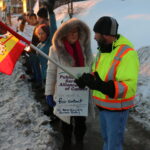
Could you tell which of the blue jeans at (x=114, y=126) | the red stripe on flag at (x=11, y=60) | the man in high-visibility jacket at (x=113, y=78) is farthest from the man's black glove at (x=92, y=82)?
the red stripe on flag at (x=11, y=60)

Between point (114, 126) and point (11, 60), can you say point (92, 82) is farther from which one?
point (11, 60)

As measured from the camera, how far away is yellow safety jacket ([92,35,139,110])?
238 cm

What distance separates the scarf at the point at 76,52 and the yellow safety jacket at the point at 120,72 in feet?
2.33

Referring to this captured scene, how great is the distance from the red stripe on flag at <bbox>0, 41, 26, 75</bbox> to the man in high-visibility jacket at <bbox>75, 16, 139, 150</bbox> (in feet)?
2.44

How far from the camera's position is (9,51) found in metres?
2.84

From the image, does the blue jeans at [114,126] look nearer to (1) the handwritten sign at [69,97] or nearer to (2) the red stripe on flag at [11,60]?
(1) the handwritten sign at [69,97]

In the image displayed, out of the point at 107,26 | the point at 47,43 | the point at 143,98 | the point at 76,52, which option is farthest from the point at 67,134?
the point at 143,98

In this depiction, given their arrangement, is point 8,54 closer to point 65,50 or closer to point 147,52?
point 65,50

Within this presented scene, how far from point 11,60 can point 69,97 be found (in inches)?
40.9

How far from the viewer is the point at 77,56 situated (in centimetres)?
354

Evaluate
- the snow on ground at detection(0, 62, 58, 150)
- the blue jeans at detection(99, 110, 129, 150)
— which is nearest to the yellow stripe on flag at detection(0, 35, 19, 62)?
the blue jeans at detection(99, 110, 129, 150)

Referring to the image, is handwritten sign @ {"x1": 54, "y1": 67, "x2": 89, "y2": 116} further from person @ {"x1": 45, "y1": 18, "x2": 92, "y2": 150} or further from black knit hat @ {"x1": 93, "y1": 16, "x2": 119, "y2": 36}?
black knit hat @ {"x1": 93, "y1": 16, "x2": 119, "y2": 36}

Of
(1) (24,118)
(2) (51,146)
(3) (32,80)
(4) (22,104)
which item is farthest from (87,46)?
(3) (32,80)

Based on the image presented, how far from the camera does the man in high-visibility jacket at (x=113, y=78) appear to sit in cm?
238
